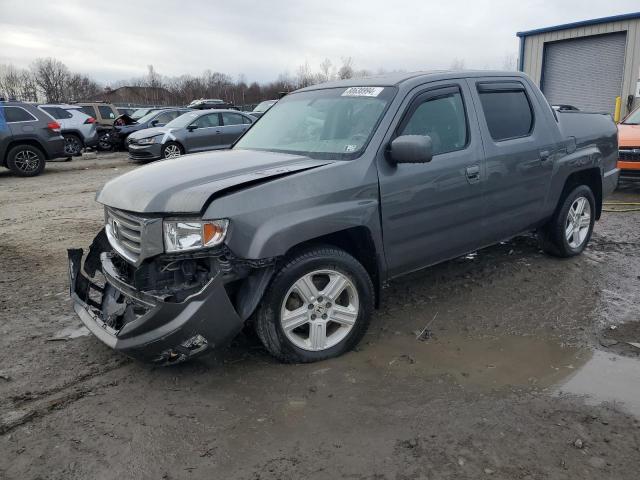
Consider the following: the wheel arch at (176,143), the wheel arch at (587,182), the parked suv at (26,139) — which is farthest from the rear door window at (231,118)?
the wheel arch at (587,182)

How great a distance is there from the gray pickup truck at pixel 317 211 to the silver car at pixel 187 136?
10171 mm

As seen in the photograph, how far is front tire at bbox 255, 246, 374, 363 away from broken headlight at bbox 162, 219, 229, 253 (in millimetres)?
456

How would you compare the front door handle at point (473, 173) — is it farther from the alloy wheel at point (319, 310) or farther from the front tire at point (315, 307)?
the alloy wheel at point (319, 310)

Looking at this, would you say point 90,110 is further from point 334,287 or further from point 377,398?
point 377,398

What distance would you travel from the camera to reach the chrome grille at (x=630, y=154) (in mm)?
8531

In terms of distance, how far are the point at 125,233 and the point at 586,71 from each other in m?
16.8

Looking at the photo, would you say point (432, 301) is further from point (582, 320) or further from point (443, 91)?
point (443, 91)

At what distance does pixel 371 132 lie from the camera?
3.63 meters

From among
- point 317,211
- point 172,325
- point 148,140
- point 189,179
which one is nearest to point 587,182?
point 317,211

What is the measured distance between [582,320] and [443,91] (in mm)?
2067

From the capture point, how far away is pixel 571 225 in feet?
17.6

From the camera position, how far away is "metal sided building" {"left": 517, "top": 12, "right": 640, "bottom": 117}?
49.1ft

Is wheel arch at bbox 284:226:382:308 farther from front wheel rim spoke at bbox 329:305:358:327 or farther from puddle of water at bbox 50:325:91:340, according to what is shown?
puddle of water at bbox 50:325:91:340

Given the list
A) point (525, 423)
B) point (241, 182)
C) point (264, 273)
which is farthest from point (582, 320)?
point (241, 182)
